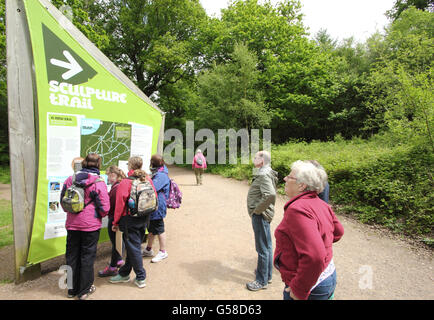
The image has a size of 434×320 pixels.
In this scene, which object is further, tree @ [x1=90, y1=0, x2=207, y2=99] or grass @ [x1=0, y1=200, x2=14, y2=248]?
tree @ [x1=90, y1=0, x2=207, y2=99]

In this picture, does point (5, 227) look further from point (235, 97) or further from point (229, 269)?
point (235, 97)

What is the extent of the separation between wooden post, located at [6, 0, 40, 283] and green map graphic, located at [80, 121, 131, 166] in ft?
2.44

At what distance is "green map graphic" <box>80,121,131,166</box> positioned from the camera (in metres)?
3.97

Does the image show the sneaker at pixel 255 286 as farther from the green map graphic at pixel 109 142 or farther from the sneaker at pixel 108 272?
the green map graphic at pixel 109 142

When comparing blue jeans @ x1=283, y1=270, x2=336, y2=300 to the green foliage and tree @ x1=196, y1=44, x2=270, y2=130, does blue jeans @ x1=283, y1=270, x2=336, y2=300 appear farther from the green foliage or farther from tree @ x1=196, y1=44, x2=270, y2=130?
tree @ x1=196, y1=44, x2=270, y2=130

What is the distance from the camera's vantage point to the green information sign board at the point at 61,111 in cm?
337

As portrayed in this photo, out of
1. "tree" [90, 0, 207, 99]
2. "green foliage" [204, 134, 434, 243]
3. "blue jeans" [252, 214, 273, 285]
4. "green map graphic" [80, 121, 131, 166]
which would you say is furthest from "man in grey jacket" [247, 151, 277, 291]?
"tree" [90, 0, 207, 99]

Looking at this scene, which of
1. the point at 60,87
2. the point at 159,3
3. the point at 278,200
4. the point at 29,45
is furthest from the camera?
the point at 159,3

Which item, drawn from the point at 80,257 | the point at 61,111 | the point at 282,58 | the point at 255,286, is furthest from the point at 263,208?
the point at 282,58

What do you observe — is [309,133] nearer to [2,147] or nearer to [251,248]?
[251,248]

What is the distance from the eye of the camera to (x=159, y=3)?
19.8 meters
